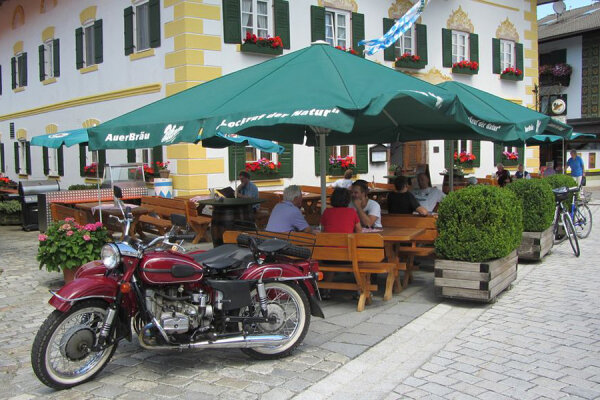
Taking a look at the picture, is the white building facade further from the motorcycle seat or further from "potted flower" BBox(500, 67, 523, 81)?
the motorcycle seat

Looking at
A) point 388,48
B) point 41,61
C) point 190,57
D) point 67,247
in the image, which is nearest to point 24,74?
point 41,61

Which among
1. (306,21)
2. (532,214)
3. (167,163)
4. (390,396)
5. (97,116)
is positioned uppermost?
(306,21)

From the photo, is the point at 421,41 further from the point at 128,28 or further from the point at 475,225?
the point at 475,225

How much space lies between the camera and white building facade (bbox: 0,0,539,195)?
13797 millimetres

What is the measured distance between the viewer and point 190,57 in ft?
43.9

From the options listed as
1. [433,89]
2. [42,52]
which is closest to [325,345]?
[433,89]

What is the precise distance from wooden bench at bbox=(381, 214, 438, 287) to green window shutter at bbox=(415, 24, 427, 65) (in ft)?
39.3

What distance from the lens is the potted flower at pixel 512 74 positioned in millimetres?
21359

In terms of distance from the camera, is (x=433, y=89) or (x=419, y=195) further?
(x=419, y=195)

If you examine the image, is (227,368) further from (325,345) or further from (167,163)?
(167,163)

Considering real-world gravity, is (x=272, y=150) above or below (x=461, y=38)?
below

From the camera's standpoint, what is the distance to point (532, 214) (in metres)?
8.77

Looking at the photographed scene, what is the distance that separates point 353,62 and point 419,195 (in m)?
3.42

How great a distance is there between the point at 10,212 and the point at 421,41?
12586 mm
